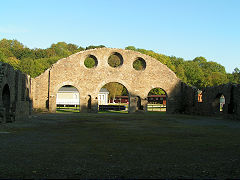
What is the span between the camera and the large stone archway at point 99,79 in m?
25.1

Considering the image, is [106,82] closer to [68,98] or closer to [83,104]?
[83,104]

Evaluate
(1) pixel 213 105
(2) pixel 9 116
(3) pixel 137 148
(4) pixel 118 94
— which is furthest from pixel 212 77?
(3) pixel 137 148

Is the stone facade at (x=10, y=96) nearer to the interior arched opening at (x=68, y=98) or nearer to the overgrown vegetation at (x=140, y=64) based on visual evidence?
the interior arched opening at (x=68, y=98)

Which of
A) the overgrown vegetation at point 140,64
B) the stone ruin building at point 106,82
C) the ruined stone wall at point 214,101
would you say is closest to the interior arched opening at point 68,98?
the overgrown vegetation at point 140,64

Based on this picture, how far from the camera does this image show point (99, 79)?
84.6 ft

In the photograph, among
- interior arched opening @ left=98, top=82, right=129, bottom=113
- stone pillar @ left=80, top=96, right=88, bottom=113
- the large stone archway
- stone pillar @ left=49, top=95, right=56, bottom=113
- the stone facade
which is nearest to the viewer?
the stone facade

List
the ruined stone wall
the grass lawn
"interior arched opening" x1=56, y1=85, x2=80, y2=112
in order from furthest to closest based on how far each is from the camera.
→ "interior arched opening" x1=56, y1=85, x2=80, y2=112
the ruined stone wall
the grass lawn

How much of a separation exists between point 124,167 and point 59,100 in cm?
3866

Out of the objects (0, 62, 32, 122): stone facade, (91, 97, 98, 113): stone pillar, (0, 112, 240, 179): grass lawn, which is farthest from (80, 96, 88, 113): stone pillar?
(0, 112, 240, 179): grass lawn

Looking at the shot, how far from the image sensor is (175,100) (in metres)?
26.7

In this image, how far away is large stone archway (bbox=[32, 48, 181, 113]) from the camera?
82.5 ft

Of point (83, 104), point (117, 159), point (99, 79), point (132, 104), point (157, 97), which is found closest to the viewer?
point (117, 159)

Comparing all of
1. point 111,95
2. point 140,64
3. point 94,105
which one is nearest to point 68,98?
point 111,95

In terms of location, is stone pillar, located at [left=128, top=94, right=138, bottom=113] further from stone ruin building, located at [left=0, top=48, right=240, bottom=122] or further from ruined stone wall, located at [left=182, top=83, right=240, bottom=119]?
ruined stone wall, located at [left=182, top=83, right=240, bottom=119]
